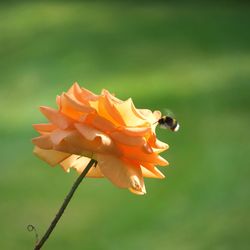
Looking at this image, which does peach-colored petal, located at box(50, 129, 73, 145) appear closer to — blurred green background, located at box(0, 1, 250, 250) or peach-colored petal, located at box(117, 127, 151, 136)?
peach-colored petal, located at box(117, 127, 151, 136)

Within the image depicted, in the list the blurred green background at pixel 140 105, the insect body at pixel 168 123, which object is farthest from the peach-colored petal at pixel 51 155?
the blurred green background at pixel 140 105

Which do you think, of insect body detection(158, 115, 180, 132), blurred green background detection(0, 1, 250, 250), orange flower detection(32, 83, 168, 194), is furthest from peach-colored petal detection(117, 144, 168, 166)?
blurred green background detection(0, 1, 250, 250)

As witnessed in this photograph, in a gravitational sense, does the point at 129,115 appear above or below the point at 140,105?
above

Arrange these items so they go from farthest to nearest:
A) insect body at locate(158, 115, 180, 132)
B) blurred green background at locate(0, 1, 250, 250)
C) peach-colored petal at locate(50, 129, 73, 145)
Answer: blurred green background at locate(0, 1, 250, 250) → insect body at locate(158, 115, 180, 132) → peach-colored petal at locate(50, 129, 73, 145)

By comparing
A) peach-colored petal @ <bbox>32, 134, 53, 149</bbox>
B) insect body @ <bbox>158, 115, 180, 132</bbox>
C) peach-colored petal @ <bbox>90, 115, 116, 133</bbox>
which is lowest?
insect body @ <bbox>158, 115, 180, 132</bbox>

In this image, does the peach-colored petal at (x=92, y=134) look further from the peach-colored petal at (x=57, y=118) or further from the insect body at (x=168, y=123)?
the insect body at (x=168, y=123)

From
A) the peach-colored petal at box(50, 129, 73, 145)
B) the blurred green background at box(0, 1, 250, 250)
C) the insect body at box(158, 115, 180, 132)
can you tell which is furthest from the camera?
the blurred green background at box(0, 1, 250, 250)

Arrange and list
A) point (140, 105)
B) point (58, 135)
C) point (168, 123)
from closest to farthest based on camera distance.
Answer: point (58, 135)
point (168, 123)
point (140, 105)

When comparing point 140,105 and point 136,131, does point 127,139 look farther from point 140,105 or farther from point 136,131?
point 140,105

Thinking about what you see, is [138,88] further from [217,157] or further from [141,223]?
[141,223]

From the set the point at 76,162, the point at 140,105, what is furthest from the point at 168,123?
the point at 140,105
